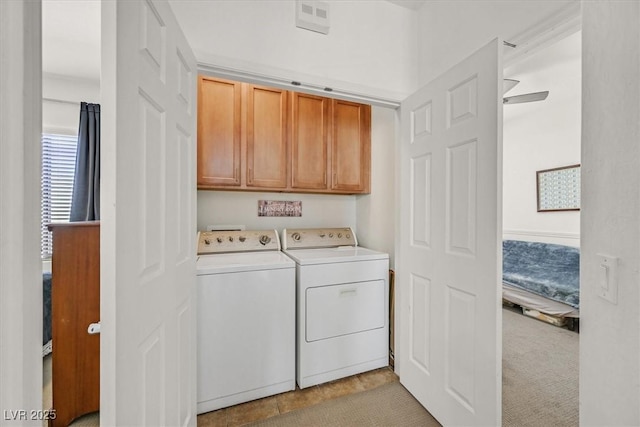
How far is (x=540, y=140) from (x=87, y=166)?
19.9 ft

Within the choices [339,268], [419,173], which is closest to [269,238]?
[339,268]

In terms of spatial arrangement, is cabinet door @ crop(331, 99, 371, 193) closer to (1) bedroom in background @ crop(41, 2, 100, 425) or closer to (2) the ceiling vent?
(2) the ceiling vent

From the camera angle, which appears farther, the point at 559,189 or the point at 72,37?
the point at 559,189

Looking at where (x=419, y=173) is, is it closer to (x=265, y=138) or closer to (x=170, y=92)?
(x=265, y=138)

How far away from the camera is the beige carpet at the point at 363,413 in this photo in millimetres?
1552

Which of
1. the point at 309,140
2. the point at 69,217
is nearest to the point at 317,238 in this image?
the point at 309,140

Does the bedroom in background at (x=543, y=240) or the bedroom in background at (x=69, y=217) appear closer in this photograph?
the bedroom in background at (x=69, y=217)

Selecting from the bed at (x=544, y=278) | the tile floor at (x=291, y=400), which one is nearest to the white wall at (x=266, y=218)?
the tile floor at (x=291, y=400)

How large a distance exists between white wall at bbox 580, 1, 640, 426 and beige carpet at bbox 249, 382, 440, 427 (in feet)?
3.48

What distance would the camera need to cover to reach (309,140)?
93.9 inches

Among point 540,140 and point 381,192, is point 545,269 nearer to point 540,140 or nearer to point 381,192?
point 540,140

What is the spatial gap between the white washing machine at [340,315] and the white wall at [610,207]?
1.33 meters

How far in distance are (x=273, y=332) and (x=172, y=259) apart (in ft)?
3.40

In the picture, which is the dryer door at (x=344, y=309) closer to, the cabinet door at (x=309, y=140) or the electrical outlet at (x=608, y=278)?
the cabinet door at (x=309, y=140)
